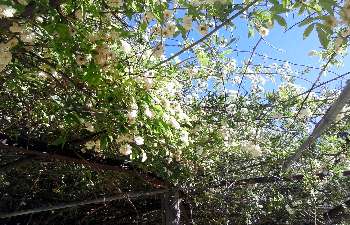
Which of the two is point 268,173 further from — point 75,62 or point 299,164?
point 75,62

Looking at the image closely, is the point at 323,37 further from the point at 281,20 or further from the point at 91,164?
the point at 91,164

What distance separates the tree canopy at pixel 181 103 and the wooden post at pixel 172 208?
9cm

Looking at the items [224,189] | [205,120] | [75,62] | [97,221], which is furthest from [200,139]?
[97,221]

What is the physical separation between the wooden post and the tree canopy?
0.30 feet

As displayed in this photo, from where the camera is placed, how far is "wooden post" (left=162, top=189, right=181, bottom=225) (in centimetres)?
363

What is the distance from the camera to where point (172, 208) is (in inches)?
144

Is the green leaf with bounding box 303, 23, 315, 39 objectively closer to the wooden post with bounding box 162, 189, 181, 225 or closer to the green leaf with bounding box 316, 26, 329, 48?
the green leaf with bounding box 316, 26, 329, 48

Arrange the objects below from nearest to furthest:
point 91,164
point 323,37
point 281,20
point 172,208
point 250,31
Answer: point 323,37 < point 281,20 < point 250,31 < point 91,164 < point 172,208

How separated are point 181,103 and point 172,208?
2.53 feet

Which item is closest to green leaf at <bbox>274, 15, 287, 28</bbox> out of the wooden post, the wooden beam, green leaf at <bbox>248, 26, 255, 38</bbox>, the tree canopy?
the tree canopy

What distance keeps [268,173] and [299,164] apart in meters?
0.27

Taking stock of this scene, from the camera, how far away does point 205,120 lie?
3439 millimetres

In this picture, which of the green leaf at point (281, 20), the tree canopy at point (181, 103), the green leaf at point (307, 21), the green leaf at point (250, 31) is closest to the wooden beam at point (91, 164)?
the tree canopy at point (181, 103)

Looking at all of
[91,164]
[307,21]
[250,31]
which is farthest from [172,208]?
[307,21]
